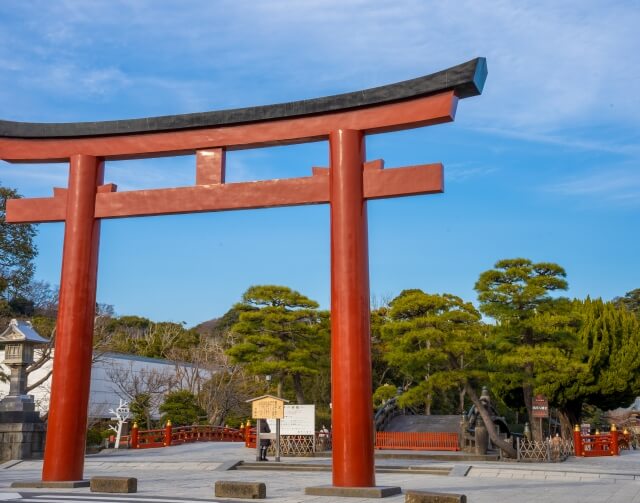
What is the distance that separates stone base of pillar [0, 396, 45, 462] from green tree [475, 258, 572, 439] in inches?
626

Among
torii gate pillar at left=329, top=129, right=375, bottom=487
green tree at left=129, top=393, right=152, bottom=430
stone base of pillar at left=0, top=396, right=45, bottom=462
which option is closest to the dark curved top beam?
torii gate pillar at left=329, top=129, right=375, bottom=487

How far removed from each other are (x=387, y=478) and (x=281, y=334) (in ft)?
39.5

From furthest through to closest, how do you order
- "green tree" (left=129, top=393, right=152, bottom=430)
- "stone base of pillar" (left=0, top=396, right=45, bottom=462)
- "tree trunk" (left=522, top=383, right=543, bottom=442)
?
"green tree" (left=129, top=393, right=152, bottom=430) → "tree trunk" (left=522, top=383, right=543, bottom=442) → "stone base of pillar" (left=0, top=396, right=45, bottom=462)

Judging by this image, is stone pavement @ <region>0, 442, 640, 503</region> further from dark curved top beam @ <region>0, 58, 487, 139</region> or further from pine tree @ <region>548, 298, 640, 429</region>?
pine tree @ <region>548, 298, 640, 429</region>

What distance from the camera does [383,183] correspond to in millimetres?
11766

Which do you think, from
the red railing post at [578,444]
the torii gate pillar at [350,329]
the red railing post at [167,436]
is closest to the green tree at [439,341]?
the red railing post at [578,444]

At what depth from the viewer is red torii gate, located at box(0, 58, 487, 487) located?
1126cm

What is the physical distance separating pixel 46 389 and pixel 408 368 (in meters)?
21.5

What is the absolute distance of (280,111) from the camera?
1272cm

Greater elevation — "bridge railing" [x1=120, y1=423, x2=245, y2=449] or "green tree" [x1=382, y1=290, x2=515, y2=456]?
"green tree" [x1=382, y1=290, x2=515, y2=456]

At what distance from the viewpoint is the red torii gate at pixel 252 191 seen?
36.9 feet

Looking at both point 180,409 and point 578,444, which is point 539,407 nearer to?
point 578,444

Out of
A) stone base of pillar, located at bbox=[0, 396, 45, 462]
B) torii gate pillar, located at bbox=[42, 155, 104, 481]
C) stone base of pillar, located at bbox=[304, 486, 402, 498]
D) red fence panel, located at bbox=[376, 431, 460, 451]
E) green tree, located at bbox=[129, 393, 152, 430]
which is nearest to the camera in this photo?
stone base of pillar, located at bbox=[304, 486, 402, 498]

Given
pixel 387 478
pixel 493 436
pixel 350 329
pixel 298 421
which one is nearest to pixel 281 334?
pixel 298 421
